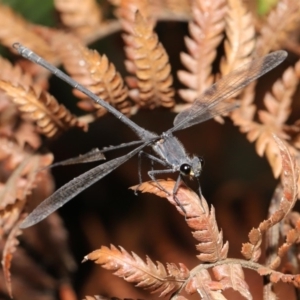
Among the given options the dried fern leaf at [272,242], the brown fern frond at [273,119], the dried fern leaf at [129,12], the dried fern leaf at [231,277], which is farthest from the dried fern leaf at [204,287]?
the dried fern leaf at [129,12]

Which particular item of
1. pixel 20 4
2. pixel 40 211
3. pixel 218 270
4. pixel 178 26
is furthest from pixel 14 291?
pixel 178 26

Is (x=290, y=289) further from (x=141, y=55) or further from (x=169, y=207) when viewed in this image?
(x=141, y=55)

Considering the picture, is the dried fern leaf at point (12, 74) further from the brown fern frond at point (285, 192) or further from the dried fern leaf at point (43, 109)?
the brown fern frond at point (285, 192)

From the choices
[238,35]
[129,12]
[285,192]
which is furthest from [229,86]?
[285,192]

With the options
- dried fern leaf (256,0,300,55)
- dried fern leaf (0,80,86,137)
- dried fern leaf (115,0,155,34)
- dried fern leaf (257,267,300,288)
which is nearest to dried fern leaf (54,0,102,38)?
dried fern leaf (115,0,155,34)

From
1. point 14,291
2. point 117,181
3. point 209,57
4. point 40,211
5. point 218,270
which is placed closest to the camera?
point 218,270

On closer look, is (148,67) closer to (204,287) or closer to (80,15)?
(80,15)

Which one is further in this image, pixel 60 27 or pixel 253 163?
pixel 253 163
